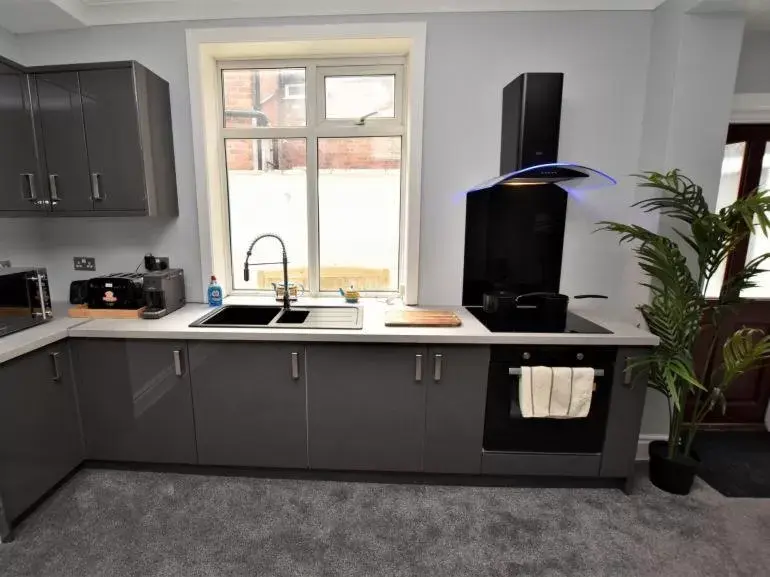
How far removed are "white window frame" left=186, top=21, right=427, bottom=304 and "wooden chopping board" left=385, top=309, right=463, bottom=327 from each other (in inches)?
10.8

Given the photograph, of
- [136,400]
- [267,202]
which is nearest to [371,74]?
[267,202]

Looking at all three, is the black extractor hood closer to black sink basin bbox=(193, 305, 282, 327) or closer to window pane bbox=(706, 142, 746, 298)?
window pane bbox=(706, 142, 746, 298)

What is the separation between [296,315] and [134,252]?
1232 mm

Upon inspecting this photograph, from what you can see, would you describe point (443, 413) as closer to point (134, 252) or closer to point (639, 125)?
point (639, 125)

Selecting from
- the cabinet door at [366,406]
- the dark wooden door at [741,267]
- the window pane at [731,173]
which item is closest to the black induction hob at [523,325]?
the cabinet door at [366,406]

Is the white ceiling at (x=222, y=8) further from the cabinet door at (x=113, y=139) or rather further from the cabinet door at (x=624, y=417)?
the cabinet door at (x=624, y=417)

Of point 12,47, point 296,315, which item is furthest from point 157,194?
point 12,47

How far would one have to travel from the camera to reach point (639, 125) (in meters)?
2.31

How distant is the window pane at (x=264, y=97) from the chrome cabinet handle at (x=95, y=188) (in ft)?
2.78

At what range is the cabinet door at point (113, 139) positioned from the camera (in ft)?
6.97

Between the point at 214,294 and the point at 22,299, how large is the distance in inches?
36.0

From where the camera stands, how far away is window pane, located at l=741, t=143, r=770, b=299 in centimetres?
255

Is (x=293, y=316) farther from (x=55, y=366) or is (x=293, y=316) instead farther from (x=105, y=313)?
(x=55, y=366)

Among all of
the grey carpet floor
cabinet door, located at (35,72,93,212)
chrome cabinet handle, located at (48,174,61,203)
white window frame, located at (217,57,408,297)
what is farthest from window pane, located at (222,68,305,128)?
the grey carpet floor
